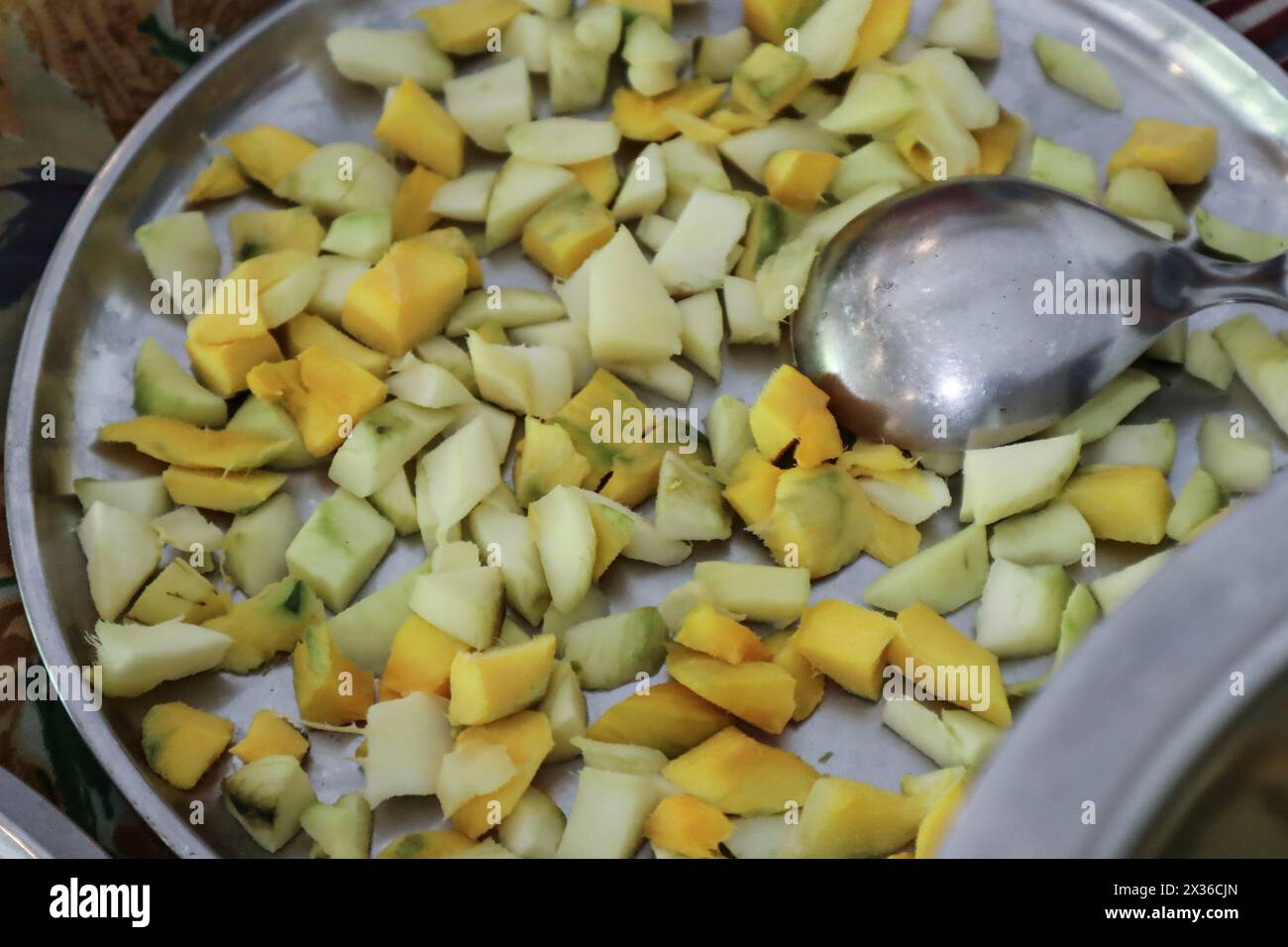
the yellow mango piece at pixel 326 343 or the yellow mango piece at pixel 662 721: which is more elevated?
the yellow mango piece at pixel 326 343

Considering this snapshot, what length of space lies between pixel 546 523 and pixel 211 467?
12.0 inches

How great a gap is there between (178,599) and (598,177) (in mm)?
557

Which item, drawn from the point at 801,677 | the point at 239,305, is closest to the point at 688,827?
the point at 801,677

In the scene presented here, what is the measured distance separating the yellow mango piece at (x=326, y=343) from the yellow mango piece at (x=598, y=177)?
27 centimetres

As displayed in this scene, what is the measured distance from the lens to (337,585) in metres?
1.05

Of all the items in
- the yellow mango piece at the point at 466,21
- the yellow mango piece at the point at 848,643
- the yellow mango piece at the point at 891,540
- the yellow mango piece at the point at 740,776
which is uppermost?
the yellow mango piece at the point at 466,21

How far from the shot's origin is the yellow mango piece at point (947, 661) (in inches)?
38.5

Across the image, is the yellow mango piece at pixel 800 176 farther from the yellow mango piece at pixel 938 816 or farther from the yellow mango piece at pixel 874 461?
the yellow mango piece at pixel 938 816

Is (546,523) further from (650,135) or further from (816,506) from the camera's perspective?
(650,135)

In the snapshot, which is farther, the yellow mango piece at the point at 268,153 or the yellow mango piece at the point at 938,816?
the yellow mango piece at the point at 268,153

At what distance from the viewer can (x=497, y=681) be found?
37.2 inches

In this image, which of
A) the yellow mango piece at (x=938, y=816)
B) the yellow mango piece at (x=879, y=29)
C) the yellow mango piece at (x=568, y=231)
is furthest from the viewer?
the yellow mango piece at (x=879, y=29)

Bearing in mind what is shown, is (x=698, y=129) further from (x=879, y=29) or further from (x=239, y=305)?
(x=239, y=305)

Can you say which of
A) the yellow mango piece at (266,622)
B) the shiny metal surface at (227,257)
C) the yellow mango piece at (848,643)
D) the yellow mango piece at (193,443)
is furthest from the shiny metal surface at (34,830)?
the yellow mango piece at (848,643)
